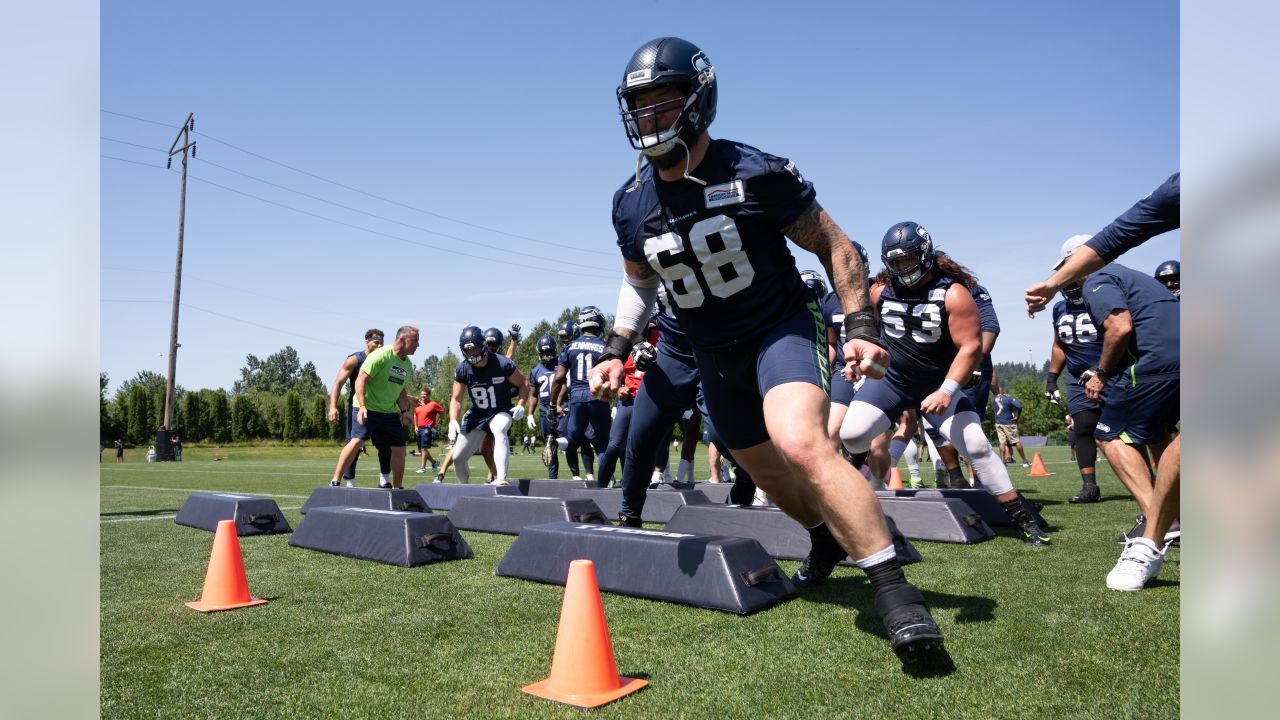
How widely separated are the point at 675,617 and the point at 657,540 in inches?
20.8

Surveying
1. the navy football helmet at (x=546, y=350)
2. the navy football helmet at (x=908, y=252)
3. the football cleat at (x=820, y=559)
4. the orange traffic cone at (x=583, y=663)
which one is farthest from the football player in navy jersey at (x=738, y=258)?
the navy football helmet at (x=546, y=350)

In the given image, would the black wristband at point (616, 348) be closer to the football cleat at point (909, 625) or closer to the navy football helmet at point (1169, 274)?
the football cleat at point (909, 625)

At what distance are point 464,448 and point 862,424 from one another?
21.1 feet

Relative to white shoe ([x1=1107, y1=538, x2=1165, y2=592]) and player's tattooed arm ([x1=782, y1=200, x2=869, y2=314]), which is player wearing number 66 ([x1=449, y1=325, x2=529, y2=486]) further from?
white shoe ([x1=1107, y1=538, x2=1165, y2=592])

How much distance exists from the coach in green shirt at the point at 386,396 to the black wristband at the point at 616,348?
6160mm

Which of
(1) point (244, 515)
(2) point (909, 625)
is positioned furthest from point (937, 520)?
(1) point (244, 515)

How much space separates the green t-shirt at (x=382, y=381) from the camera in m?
10.1

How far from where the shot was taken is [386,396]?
33.4 feet

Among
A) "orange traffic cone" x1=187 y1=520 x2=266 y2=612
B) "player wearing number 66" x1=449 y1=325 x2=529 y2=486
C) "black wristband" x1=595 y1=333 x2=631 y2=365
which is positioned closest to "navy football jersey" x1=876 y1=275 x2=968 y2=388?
"black wristband" x1=595 y1=333 x2=631 y2=365

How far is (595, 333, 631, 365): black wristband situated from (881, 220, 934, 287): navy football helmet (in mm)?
2659

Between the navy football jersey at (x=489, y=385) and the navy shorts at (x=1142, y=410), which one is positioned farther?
the navy football jersey at (x=489, y=385)

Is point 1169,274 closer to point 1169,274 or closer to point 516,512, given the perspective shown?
point 1169,274

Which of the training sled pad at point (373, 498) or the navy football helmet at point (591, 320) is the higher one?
the navy football helmet at point (591, 320)

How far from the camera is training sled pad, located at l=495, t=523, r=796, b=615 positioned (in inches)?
152
